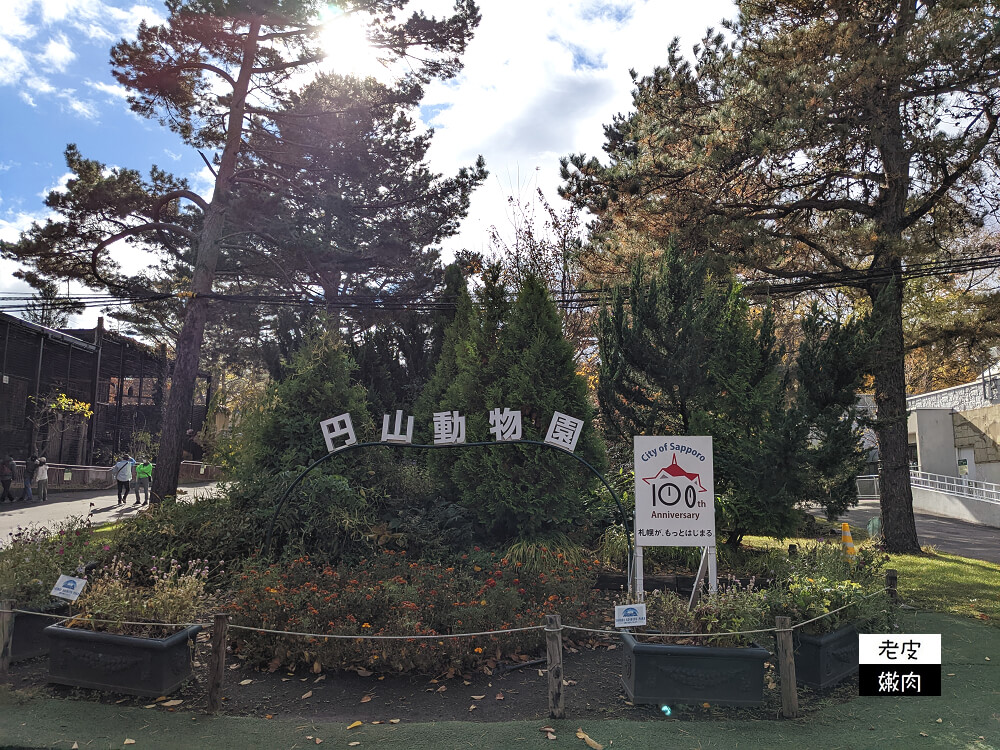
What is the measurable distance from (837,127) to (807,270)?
13.1ft

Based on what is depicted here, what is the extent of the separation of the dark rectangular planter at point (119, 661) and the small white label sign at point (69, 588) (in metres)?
0.30

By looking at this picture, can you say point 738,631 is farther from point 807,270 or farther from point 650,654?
point 807,270

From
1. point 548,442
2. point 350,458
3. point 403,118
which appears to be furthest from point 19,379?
point 548,442

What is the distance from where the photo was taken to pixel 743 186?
45.2 ft

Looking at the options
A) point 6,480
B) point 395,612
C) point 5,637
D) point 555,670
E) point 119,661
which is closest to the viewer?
point 555,670

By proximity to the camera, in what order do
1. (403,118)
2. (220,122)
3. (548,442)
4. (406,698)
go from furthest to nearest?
(403,118)
(220,122)
(548,442)
(406,698)

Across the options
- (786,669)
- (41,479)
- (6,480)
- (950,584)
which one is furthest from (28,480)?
(950,584)

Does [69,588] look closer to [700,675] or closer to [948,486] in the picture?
[700,675]

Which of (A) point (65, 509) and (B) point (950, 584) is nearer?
(B) point (950, 584)

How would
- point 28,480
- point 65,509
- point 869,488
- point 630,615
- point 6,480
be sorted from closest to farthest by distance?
point 630,615, point 65,509, point 6,480, point 28,480, point 869,488

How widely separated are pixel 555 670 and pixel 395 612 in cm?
200

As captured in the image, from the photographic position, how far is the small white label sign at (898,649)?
6055mm

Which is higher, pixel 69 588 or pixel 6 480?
pixel 6 480

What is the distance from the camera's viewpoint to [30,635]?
20.5ft
